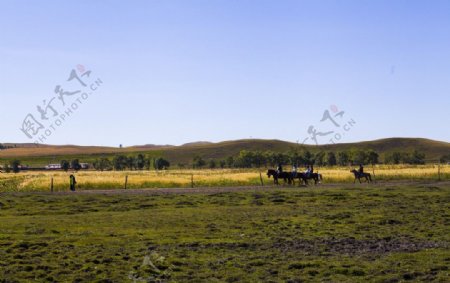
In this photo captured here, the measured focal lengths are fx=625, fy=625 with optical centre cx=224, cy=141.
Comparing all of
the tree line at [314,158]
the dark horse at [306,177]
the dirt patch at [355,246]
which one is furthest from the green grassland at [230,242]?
the tree line at [314,158]

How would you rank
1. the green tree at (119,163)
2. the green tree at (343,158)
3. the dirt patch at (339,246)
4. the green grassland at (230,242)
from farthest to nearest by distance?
the green tree at (119,163) → the green tree at (343,158) → the dirt patch at (339,246) → the green grassland at (230,242)

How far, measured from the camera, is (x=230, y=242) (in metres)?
22.8

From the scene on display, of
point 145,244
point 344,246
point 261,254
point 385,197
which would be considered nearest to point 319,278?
point 261,254

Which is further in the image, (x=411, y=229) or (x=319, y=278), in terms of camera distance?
A: (x=411, y=229)

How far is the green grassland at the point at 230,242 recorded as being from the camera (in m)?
17.5

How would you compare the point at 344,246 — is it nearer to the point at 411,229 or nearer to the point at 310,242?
the point at 310,242

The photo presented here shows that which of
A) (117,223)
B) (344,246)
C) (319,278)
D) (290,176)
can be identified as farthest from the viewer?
(290,176)

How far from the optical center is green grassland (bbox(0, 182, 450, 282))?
57.3 ft

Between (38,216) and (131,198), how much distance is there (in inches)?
457

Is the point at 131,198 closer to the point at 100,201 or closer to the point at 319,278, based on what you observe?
the point at 100,201

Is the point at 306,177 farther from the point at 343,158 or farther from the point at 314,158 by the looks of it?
the point at 314,158

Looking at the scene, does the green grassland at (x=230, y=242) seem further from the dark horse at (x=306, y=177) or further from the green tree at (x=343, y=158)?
the green tree at (x=343, y=158)

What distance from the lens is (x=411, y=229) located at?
2566 centimetres

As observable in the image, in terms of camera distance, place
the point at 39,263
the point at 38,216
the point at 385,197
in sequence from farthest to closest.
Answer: the point at 385,197
the point at 38,216
the point at 39,263
